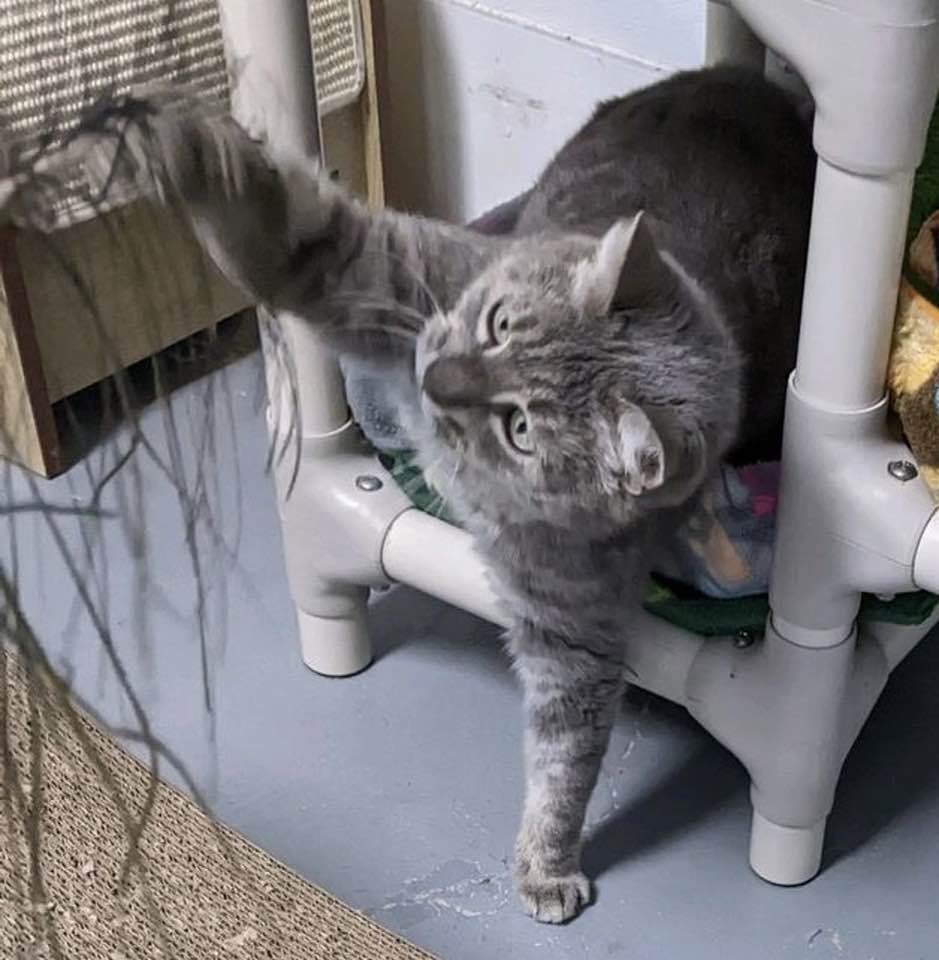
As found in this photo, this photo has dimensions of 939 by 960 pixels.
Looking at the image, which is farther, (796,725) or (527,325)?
(796,725)

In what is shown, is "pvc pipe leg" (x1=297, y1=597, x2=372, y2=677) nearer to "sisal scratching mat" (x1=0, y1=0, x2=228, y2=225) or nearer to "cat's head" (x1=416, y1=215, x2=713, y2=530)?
"cat's head" (x1=416, y1=215, x2=713, y2=530)

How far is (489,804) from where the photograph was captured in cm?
107

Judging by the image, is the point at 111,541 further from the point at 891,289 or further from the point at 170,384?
the point at 891,289

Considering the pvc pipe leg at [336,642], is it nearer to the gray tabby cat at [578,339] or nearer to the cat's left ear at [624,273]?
the gray tabby cat at [578,339]

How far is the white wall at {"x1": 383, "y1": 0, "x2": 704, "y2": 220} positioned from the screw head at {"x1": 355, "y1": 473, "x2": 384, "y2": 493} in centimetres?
48

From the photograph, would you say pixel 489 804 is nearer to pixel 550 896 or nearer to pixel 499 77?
pixel 550 896

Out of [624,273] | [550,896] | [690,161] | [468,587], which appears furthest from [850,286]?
[550,896]

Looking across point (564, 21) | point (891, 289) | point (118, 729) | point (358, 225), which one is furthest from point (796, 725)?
point (564, 21)

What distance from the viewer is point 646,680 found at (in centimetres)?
99

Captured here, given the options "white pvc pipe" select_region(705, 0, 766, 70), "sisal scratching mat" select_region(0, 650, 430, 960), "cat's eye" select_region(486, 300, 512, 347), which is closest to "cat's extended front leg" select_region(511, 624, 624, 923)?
"sisal scratching mat" select_region(0, 650, 430, 960)

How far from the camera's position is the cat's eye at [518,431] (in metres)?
0.80

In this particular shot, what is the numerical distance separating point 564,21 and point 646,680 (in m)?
0.64

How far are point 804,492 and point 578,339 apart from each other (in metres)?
0.16

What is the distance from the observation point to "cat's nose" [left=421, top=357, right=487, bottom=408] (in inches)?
31.2
